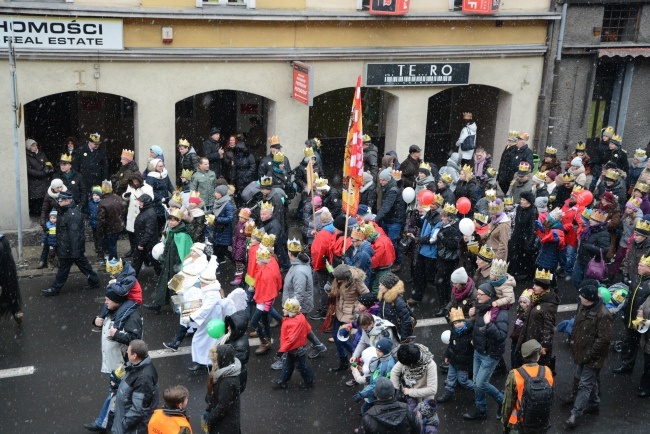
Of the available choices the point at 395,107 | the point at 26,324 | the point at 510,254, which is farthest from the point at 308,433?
the point at 395,107

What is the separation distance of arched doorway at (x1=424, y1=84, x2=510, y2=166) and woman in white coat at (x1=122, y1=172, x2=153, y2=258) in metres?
9.70

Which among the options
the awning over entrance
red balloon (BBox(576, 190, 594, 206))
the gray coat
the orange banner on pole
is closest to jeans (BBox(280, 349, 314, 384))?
the gray coat

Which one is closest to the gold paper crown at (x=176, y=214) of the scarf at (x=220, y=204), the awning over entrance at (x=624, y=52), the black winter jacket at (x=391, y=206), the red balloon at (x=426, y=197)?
the scarf at (x=220, y=204)

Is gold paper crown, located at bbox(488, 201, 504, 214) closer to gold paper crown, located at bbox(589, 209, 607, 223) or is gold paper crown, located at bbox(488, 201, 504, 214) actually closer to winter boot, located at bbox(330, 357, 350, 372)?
gold paper crown, located at bbox(589, 209, 607, 223)

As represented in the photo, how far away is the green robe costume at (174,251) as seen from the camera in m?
12.4

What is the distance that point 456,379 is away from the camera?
10375mm

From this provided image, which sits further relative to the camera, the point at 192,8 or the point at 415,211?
the point at 192,8

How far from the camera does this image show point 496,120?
21047 millimetres

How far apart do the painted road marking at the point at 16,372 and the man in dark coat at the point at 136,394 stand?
303 centimetres

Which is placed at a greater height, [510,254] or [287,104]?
[287,104]

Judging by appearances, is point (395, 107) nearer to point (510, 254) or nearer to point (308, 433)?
point (510, 254)

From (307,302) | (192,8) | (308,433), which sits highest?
(192,8)

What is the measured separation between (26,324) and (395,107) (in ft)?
33.1

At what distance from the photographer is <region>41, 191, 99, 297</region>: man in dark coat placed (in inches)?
512
